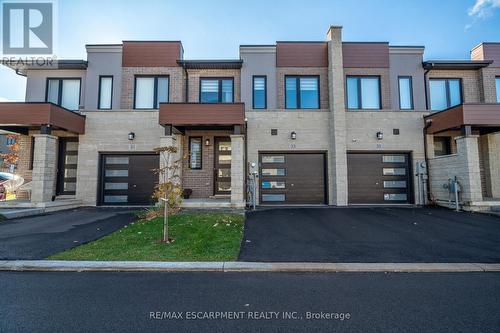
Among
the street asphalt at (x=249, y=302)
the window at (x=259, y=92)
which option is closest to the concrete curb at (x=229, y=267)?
the street asphalt at (x=249, y=302)

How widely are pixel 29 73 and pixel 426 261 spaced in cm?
1814

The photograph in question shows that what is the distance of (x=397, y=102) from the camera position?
13.1m

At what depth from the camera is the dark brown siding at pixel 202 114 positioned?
10938 mm

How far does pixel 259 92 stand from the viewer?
1310 centimetres

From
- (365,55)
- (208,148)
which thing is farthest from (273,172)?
(365,55)

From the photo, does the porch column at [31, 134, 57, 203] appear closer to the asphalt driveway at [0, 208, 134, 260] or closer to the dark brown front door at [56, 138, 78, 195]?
the asphalt driveway at [0, 208, 134, 260]

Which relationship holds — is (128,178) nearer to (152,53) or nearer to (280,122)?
(152,53)

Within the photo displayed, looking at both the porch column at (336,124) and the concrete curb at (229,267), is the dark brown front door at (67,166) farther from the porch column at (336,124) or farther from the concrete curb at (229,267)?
the porch column at (336,124)

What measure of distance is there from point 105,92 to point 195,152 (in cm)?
562

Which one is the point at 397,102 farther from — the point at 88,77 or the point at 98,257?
the point at 88,77

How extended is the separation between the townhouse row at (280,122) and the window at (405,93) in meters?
0.06

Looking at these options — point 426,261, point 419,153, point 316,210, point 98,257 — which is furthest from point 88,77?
point 419,153

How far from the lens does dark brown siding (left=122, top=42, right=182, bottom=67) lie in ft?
43.3

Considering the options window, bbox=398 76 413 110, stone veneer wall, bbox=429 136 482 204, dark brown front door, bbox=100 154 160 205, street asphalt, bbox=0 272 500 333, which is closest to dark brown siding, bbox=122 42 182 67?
dark brown front door, bbox=100 154 160 205
